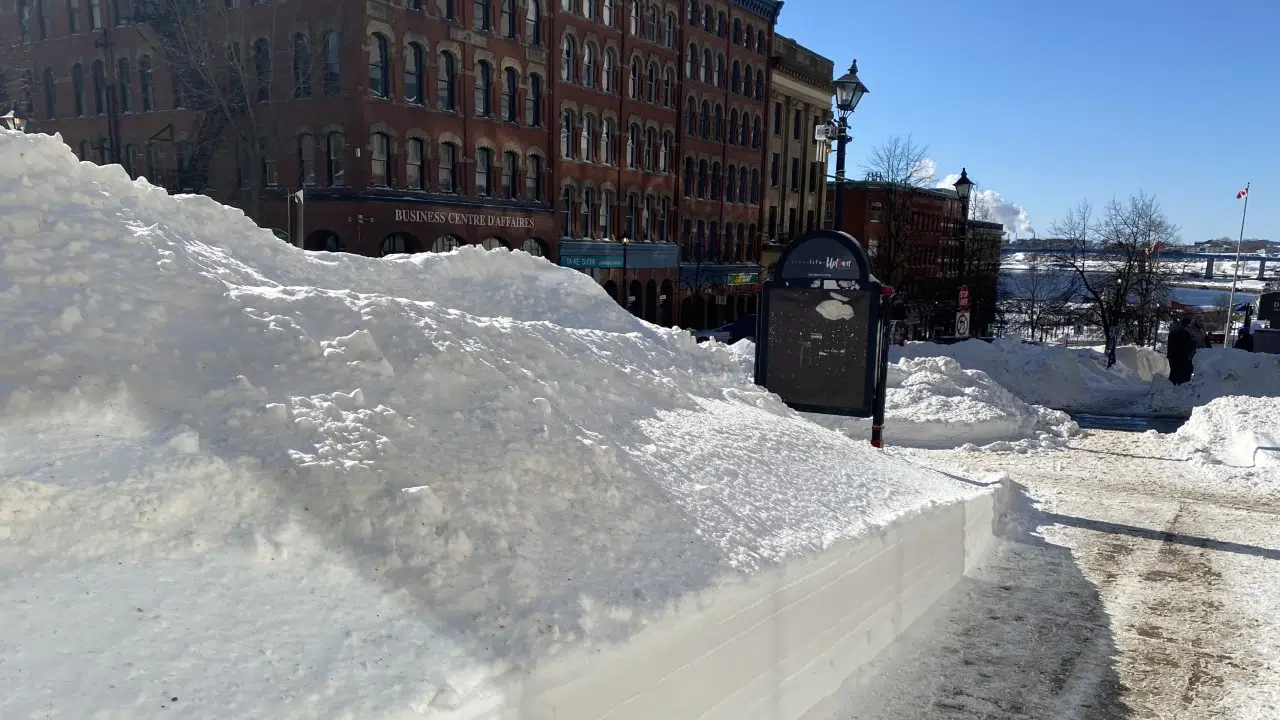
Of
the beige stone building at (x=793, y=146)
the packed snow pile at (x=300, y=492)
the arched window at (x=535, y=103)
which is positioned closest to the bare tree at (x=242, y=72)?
the arched window at (x=535, y=103)

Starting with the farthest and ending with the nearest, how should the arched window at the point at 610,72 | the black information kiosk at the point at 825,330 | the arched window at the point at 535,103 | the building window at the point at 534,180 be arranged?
the arched window at the point at 610,72 < the building window at the point at 534,180 < the arched window at the point at 535,103 < the black information kiosk at the point at 825,330

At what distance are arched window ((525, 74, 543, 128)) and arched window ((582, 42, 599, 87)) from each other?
8.65 ft

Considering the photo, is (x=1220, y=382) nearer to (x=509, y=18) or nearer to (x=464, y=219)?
(x=464, y=219)

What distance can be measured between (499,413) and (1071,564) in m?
5.67

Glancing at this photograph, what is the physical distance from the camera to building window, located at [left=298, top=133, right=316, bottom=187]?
27.0m

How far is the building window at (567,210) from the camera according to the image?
111 ft

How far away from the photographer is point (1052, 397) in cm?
1973

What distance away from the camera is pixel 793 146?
1927 inches

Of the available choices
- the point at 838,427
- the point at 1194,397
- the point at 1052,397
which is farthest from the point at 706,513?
the point at 1194,397

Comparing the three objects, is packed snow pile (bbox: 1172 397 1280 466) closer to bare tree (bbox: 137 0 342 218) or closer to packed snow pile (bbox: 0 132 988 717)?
packed snow pile (bbox: 0 132 988 717)

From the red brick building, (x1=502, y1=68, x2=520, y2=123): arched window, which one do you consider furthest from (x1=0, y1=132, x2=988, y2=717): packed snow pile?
(x1=502, y1=68, x2=520, y2=123): arched window

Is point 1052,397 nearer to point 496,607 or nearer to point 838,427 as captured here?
point 838,427

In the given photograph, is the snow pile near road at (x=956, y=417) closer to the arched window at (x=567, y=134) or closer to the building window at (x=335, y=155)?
the building window at (x=335, y=155)

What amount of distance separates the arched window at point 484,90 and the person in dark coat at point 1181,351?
22.3 m
